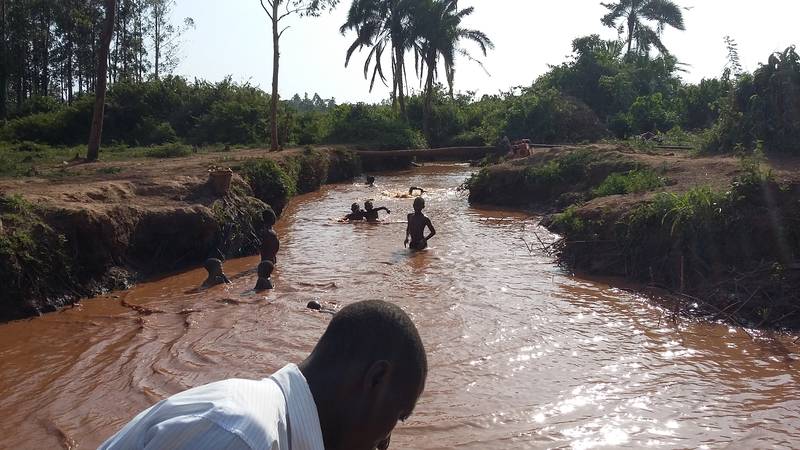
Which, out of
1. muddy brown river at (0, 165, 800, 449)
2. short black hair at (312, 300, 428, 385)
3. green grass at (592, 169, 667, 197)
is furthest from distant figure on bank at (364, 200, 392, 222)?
short black hair at (312, 300, 428, 385)

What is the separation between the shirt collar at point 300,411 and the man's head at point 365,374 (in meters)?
0.07

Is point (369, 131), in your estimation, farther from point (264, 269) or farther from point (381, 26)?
point (264, 269)

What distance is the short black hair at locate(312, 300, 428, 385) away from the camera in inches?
64.8

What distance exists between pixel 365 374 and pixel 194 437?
428 millimetres

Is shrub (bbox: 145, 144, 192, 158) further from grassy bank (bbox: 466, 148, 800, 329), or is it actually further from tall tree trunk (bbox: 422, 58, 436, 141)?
tall tree trunk (bbox: 422, 58, 436, 141)

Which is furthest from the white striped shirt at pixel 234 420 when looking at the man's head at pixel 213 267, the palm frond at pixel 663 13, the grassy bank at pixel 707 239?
the palm frond at pixel 663 13

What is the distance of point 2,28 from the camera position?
3925cm

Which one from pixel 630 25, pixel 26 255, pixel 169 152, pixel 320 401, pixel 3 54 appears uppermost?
pixel 630 25

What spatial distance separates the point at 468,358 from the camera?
7117 mm

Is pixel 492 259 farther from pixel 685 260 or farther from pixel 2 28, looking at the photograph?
pixel 2 28

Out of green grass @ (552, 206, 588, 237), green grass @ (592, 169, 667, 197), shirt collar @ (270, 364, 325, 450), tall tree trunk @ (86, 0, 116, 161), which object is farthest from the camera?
tall tree trunk @ (86, 0, 116, 161)

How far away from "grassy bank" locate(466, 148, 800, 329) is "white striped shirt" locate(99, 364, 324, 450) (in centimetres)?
789

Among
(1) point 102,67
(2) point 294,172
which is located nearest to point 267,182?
(2) point 294,172

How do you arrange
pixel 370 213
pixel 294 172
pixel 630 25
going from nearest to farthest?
pixel 370 213 → pixel 294 172 → pixel 630 25
